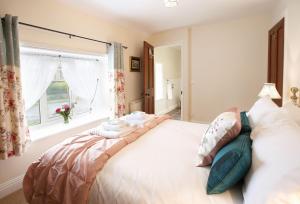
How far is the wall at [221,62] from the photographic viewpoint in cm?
362

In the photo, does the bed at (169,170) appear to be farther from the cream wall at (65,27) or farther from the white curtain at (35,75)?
Result: the cream wall at (65,27)

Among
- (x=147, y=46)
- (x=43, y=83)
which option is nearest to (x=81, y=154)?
(x=43, y=83)

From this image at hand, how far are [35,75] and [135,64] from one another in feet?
7.01

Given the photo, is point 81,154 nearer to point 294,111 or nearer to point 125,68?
point 294,111

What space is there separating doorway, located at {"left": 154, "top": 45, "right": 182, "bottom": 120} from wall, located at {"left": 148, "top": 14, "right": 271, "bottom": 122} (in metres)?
1.30

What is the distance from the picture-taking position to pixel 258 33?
11.7ft

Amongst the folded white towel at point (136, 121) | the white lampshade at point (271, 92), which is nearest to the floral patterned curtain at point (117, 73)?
the folded white towel at point (136, 121)

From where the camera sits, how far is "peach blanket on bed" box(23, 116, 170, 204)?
1225 mm

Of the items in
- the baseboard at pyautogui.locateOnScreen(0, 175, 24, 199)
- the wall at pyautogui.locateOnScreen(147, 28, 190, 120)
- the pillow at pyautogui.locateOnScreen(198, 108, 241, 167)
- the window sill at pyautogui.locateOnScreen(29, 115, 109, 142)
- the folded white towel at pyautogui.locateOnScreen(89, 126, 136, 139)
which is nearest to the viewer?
the pillow at pyautogui.locateOnScreen(198, 108, 241, 167)

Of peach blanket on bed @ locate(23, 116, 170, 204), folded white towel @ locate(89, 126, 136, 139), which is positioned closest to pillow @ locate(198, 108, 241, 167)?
peach blanket on bed @ locate(23, 116, 170, 204)

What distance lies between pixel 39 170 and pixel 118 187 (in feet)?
2.41

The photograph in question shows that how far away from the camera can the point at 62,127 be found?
9.09 ft

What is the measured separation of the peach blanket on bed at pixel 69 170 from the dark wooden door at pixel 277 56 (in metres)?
2.54

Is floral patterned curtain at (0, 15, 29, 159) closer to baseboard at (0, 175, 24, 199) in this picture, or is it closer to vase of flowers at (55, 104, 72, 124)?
baseboard at (0, 175, 24, 199)
